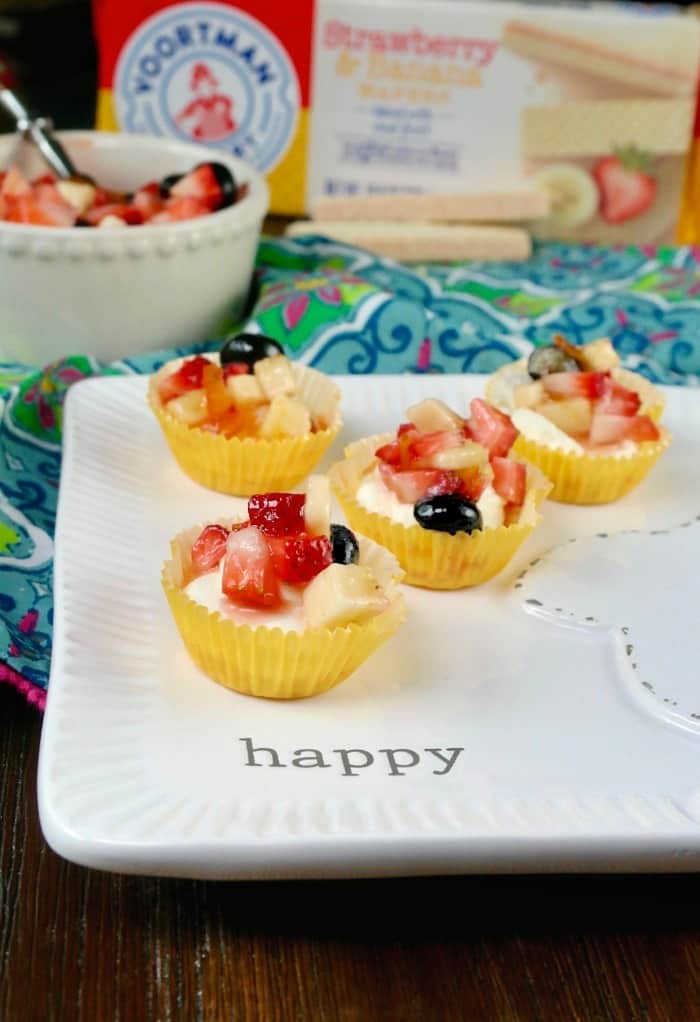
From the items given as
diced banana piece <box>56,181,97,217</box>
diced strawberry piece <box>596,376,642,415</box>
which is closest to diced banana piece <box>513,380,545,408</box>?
diced strawberry piece <box>596,376,642,415</box>

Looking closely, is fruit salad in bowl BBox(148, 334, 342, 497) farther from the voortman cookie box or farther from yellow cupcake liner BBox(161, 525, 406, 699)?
the voortman cookie box

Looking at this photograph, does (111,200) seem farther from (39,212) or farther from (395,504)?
(395,504)

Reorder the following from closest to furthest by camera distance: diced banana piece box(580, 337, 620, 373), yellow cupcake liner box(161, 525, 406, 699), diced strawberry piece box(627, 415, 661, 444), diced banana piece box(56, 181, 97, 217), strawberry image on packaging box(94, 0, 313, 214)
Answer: yellow cupcake liner box(161, 525, 406, 699)
diced strawberry piece box(627, 415, 661, 444)
diced banana piece box(580, 337, 620, 373)
diced banana piece box(56, 181, 97, 217)
strawberry image on packaging box(94, 0, 313, 214)

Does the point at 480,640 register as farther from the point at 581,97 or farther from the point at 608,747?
the point at 581,97

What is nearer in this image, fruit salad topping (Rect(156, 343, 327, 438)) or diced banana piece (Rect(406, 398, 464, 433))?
diced banana piece (Rect(406, 398, 464, 433))

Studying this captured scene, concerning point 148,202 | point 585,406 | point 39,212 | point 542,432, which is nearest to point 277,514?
point 542,432

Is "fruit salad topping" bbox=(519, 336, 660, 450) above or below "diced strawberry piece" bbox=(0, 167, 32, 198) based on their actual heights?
below

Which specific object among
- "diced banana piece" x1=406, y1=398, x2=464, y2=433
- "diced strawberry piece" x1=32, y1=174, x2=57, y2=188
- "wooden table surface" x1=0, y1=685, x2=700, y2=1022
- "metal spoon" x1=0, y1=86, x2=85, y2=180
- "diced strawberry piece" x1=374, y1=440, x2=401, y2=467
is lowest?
"wooden table surface" x1=0, y1=685, x2=700, y2=1022

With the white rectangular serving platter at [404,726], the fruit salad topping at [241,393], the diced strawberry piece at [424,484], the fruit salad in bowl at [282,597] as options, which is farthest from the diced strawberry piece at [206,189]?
the fruit salad in bowl at [282,597]
